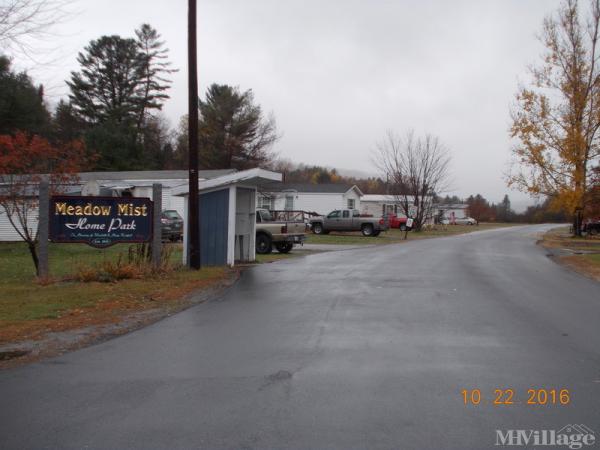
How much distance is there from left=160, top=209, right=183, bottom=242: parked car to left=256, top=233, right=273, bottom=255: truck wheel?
629 cm

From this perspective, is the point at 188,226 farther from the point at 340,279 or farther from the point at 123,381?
the point at 123,381

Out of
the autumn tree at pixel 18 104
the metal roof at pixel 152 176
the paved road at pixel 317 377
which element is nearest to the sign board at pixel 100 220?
the paved road at pixel 317 377

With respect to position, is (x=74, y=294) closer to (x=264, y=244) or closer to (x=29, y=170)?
(x=29, y=170)

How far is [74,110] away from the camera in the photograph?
→ 54000 mm

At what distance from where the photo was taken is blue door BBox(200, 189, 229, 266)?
1636cm

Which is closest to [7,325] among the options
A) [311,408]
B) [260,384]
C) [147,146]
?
[260,384]

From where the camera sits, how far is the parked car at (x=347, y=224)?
37344 mm

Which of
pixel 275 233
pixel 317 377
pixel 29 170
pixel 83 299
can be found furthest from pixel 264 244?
pixel 317 377

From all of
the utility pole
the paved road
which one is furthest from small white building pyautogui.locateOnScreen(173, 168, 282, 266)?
the paved road

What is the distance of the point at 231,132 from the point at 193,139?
40.8 m

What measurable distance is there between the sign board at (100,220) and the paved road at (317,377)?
15.6 feet
